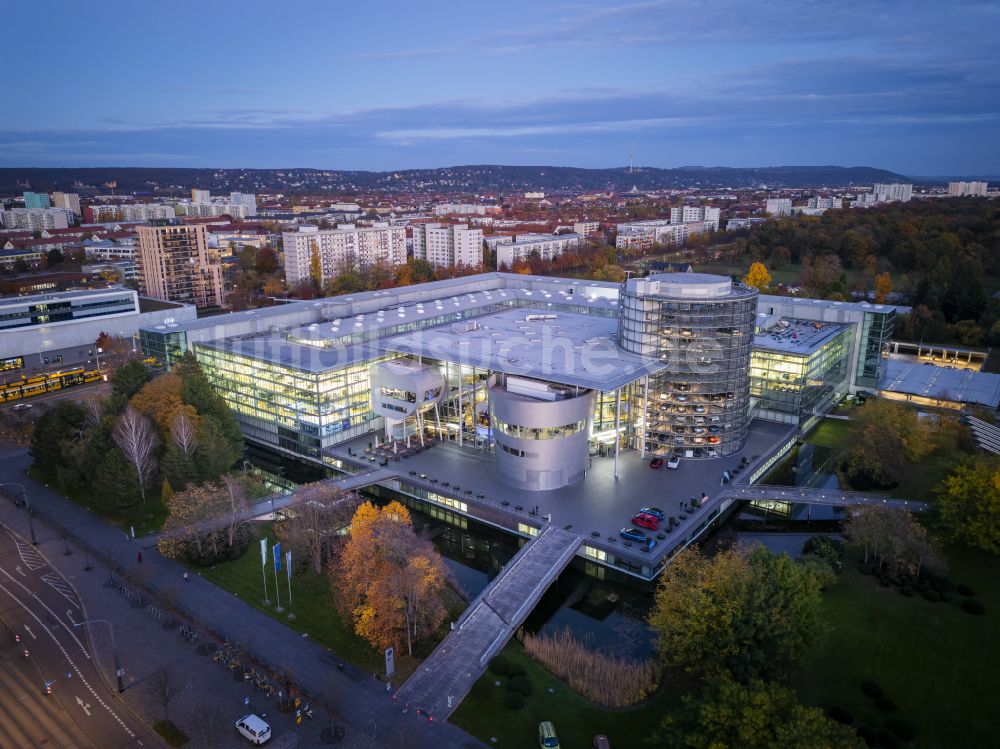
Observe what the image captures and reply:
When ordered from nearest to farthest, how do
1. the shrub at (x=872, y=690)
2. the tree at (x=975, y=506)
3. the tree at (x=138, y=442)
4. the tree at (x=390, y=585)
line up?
1. the shrub at (x=872, y=690)
2. the tree at (x=390, y=585)
3. the tree at (x=975, y=506)
4. the tree at (x=138, y=442)

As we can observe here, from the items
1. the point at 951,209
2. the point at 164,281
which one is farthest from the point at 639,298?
the point at 951,209

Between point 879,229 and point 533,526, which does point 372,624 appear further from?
point 879,229

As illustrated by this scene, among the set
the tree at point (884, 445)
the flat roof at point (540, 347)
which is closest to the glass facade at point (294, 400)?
the flat roof at point (540, 347)

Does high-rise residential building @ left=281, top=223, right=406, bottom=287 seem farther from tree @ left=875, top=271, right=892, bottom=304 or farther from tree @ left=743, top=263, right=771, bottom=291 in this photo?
tree @ left=875, top=271, right=892, bottom=304

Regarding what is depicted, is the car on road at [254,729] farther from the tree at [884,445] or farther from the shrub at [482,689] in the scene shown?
the tree at [884,445]

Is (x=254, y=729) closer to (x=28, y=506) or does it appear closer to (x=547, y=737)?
(x=547, y=737)

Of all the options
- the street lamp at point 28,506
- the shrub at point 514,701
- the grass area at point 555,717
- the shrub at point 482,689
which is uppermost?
the street lamp at point 28,506

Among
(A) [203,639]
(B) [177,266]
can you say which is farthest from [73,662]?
(B) [177,266]
